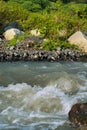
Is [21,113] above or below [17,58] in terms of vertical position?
above

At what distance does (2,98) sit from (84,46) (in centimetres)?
589

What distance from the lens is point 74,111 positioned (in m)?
7.88

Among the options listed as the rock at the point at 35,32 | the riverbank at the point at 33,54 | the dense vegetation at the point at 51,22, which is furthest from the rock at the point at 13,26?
the riverbank at the point at 33,54

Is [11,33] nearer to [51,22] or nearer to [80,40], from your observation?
[51,22]

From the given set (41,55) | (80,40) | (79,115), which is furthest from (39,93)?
(80,40)

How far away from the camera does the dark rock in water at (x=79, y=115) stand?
7.65 meters

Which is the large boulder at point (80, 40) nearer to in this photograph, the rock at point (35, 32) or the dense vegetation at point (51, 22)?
the dense vegetation at point (51, 22)

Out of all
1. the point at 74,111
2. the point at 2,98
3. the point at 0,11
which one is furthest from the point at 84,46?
the point at 74,111

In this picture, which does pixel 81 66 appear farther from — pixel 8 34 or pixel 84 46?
pixel 8 34

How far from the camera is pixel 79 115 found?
25.4 ft

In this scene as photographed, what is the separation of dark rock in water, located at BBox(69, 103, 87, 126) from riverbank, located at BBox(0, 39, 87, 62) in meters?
5.53

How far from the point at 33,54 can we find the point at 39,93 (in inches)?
155

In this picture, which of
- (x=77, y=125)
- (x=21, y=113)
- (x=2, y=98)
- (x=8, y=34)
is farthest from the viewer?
(x=8, y=34)

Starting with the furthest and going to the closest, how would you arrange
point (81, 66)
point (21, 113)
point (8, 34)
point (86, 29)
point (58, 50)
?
point (86, 29), point (8, 34), point (58, 50), point (81, 66), point (21, 113)
